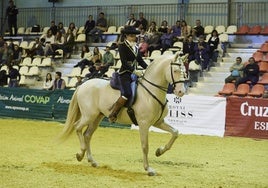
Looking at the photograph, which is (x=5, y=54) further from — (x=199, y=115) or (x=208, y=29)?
(x=199, y=115)

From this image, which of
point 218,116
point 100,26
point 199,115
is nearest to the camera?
point 218,116

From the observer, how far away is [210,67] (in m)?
23.1

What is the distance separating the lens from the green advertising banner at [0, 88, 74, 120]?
20.8m

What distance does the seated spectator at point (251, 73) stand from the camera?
2042cm

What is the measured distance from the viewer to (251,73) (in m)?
20.5

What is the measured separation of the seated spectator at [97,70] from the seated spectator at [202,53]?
3966 millimetres

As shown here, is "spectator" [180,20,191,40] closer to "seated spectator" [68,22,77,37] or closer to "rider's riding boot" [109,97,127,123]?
"seated spectator" [68,22,77,37]

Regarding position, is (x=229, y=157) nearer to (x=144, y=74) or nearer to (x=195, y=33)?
(x=144, y=74)

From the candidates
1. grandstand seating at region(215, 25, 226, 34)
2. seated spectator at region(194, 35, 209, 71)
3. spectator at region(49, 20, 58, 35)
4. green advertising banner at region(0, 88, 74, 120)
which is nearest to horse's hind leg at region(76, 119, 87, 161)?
green advertising banner at region(0, 88, 74, 120)

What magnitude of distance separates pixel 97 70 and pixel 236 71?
5.90 meters

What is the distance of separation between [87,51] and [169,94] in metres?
8.91

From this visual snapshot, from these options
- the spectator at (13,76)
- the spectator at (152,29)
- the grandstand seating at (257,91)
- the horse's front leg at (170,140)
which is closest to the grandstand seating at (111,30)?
the spectator at (152,29)

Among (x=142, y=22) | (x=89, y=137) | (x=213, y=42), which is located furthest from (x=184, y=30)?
(x=89, y=137)

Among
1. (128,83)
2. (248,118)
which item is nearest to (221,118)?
(248,118)
